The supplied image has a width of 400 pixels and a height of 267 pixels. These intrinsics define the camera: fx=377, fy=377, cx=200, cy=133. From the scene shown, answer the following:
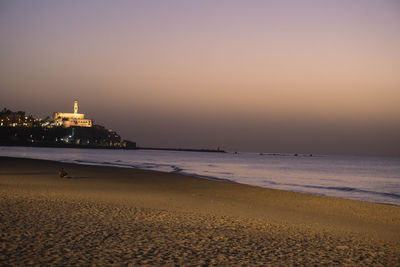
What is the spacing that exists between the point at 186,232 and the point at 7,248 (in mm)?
3947

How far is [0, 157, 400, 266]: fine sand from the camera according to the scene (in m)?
7.02

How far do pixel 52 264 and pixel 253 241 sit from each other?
4369 mm

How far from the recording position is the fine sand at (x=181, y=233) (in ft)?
23.0

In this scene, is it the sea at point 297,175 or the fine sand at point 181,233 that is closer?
the fine sand at point 181,233

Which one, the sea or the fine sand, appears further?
the sea

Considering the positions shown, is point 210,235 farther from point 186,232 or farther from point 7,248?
point 7,248

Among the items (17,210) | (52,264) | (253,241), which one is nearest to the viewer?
(52,264)

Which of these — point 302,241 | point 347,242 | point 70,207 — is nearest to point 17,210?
point 70,207

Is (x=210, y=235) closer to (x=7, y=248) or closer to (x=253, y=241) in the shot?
(x=253, y=241)

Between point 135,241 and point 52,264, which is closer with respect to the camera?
point 52,264

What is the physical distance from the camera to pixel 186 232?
9211mm

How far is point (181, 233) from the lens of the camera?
9070 mm

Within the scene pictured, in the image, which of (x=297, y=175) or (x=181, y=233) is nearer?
(x=181, y=233)

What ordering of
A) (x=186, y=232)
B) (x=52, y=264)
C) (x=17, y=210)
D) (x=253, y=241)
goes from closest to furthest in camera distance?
(x=52, y=264) → (x=253, y=241) → (x=186, y=232) → (x=17, y=210)
